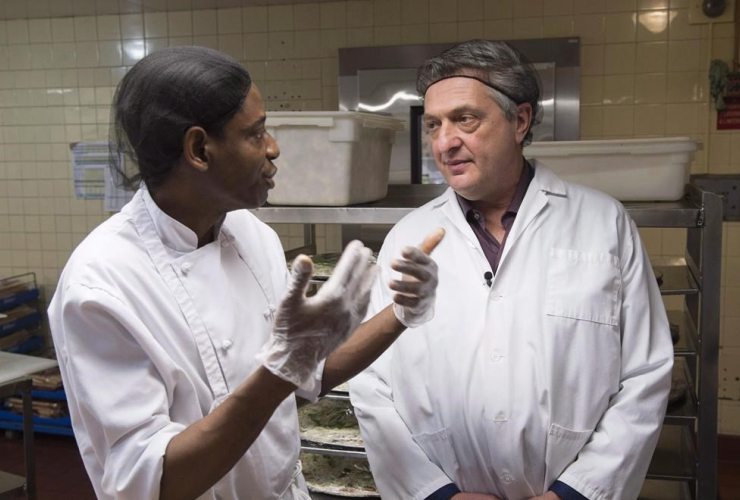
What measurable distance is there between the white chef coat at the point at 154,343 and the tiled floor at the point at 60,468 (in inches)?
110

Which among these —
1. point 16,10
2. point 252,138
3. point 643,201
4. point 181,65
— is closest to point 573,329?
point 643,201

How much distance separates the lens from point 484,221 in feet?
5.88

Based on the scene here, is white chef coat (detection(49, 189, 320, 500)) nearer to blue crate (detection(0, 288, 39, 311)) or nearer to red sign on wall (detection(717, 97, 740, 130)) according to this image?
red sign on wall (detection(717, 97, 740, 130))

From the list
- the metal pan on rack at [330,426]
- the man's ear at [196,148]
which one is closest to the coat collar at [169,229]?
the man's ear at [196,148]

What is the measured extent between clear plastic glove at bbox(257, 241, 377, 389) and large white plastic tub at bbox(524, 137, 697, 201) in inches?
47.7

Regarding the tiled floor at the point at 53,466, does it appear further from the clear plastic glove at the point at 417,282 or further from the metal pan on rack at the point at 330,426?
the clear plastic glove at the point at 417,282

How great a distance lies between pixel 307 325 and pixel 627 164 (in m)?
1.38

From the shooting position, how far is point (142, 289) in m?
1.16

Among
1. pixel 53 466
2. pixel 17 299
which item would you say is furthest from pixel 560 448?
pixel 17 299

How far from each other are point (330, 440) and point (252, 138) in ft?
3.90

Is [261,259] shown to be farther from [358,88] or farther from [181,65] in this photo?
[358,88]

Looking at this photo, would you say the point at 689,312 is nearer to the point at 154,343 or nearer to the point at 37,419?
the point at 154,343

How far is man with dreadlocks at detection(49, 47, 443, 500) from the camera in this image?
103 cm

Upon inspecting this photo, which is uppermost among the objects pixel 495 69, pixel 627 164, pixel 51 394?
pixel 495 69
